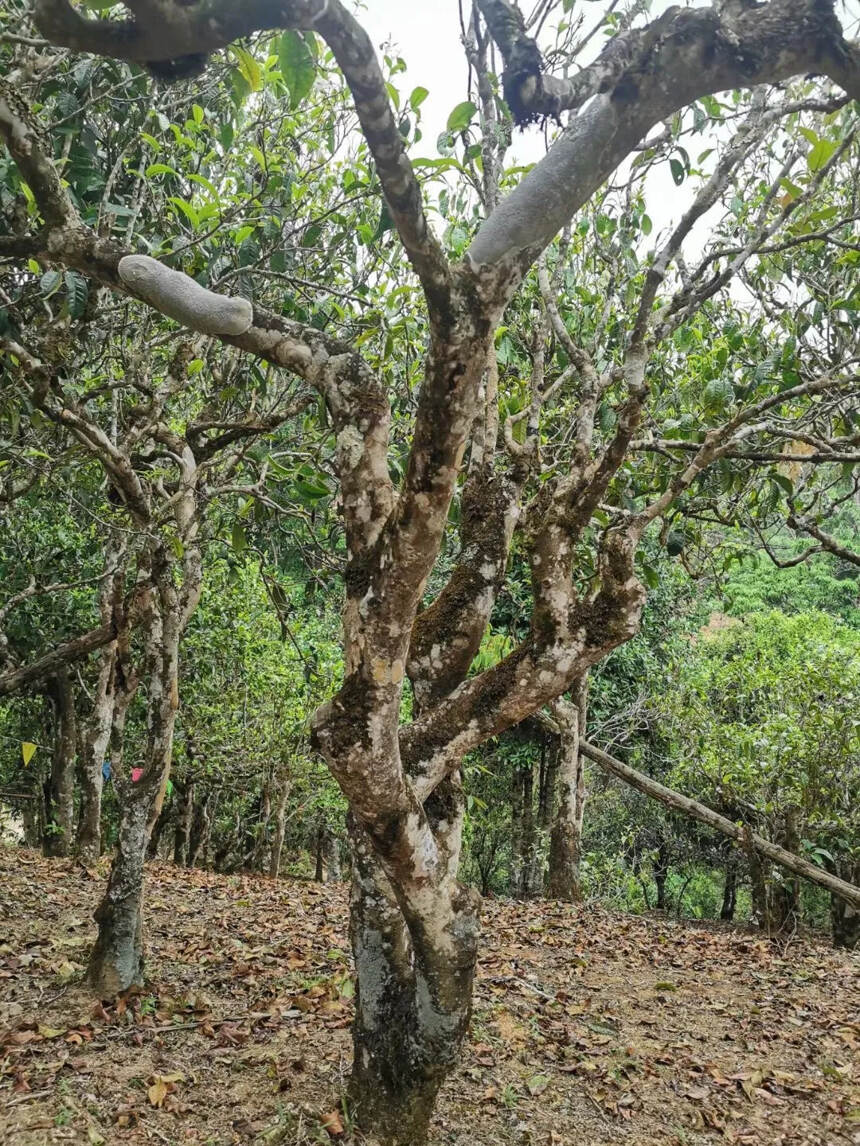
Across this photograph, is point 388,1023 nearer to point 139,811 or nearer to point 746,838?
point 139,811

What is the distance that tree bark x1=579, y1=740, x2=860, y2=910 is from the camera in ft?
24.9

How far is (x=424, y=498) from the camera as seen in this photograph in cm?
249

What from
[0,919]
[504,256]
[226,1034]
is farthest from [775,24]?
[0,919]

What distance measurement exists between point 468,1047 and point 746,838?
14.4 ft

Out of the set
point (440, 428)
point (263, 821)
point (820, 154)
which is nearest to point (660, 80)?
point (440, 428)

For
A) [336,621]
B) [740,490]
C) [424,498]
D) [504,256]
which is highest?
[336,621]

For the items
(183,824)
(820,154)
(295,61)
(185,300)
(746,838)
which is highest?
(820,154)

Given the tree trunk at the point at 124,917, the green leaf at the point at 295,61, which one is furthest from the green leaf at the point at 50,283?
the tree trunk at the point at 124,917

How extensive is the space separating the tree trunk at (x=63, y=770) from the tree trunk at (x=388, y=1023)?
8.30m

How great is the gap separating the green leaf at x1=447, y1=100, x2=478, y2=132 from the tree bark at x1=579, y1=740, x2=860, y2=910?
635 cm

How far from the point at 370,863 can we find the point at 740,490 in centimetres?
320

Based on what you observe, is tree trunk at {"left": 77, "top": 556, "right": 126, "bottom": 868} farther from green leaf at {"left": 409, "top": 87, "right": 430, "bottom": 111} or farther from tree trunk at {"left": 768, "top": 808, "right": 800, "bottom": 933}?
tree trunk at {"left": 768, "top": 808, "right": 800, "bottom": 933}

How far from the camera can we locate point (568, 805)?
9.19m

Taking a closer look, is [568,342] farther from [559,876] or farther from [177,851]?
[177,851]
